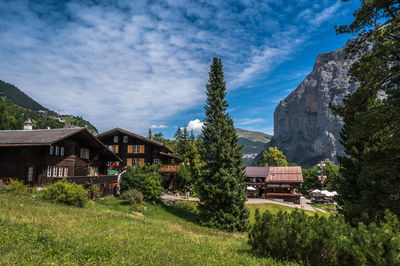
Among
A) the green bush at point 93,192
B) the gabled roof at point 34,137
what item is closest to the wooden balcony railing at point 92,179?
the green bush at point 93,192

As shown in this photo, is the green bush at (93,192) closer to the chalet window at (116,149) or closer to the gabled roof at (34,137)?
the gabled roof at (34,137)

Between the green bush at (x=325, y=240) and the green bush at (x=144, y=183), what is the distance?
23.7m

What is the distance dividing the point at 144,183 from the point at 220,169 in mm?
10607

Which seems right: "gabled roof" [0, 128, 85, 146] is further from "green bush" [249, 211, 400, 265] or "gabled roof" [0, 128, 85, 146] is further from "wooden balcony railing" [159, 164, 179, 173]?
"green bush" [249, 211, 400, 265]

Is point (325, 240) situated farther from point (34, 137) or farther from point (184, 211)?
point (34, 137)

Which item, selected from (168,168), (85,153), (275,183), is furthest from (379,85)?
(275,183)

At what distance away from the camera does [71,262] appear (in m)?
6.98

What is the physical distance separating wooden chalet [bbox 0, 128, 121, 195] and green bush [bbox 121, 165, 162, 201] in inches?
113

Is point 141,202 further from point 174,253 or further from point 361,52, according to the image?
point 361,52

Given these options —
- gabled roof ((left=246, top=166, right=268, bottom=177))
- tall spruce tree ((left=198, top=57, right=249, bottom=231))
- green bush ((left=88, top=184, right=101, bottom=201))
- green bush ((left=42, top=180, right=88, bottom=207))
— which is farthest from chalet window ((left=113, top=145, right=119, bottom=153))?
green bush ((left=42, top=180, right=88, bottom=207))

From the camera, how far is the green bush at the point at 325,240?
623 centimetres

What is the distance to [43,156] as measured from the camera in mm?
26312

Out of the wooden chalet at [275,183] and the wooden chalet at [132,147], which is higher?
the wooden chalet at [132,147]

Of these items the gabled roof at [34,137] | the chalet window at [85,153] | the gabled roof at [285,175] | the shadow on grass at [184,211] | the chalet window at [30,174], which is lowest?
the shadow on grass at [184,211]
